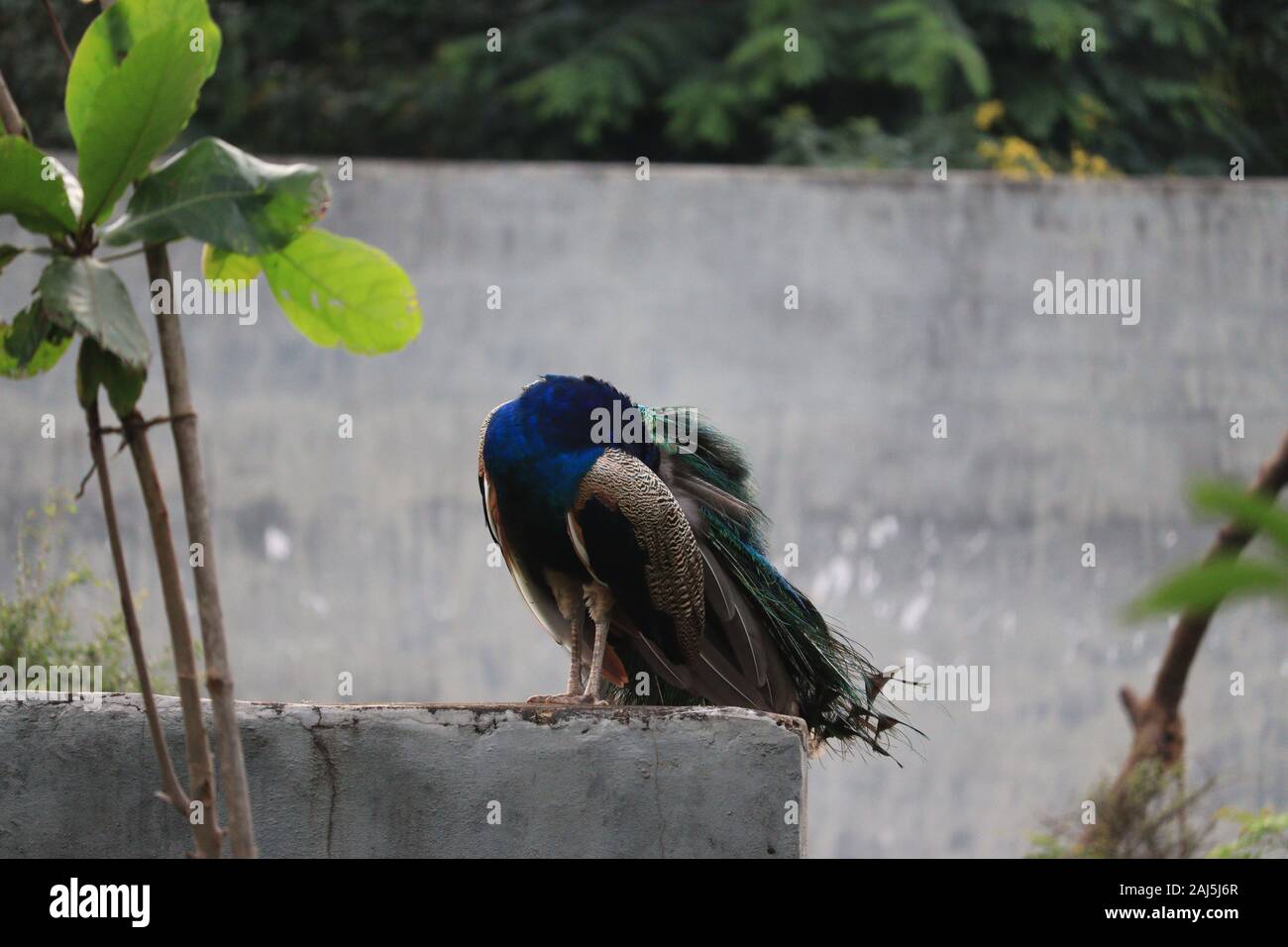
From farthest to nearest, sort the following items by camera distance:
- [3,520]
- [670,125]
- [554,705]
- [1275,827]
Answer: [670,125] < [3,520] < [1275,827] < [554,705]

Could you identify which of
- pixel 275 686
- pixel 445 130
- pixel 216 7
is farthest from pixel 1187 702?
pixel 216 7

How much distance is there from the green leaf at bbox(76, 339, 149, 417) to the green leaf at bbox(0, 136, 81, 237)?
0.16 m

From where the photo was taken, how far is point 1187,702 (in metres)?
6.58

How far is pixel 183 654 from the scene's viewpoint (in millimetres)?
2020

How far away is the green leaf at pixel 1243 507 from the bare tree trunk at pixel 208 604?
1376 millimetres

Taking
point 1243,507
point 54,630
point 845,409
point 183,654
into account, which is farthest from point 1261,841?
point 1243,507

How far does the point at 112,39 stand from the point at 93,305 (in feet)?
1.53

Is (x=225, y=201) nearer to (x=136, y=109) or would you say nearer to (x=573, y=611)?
(x=136, y=109)

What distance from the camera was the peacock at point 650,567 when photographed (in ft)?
11.0

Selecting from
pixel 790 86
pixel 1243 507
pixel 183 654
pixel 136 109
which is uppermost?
pixel 790 86

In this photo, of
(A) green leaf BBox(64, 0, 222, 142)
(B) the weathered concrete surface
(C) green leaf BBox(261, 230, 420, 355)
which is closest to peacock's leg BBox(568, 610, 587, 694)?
(B) the weathered concrete surface

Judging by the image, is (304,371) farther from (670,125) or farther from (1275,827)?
(1275,827)

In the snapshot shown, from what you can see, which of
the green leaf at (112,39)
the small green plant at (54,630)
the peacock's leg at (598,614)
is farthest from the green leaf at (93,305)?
the small green plant at (54,630)
